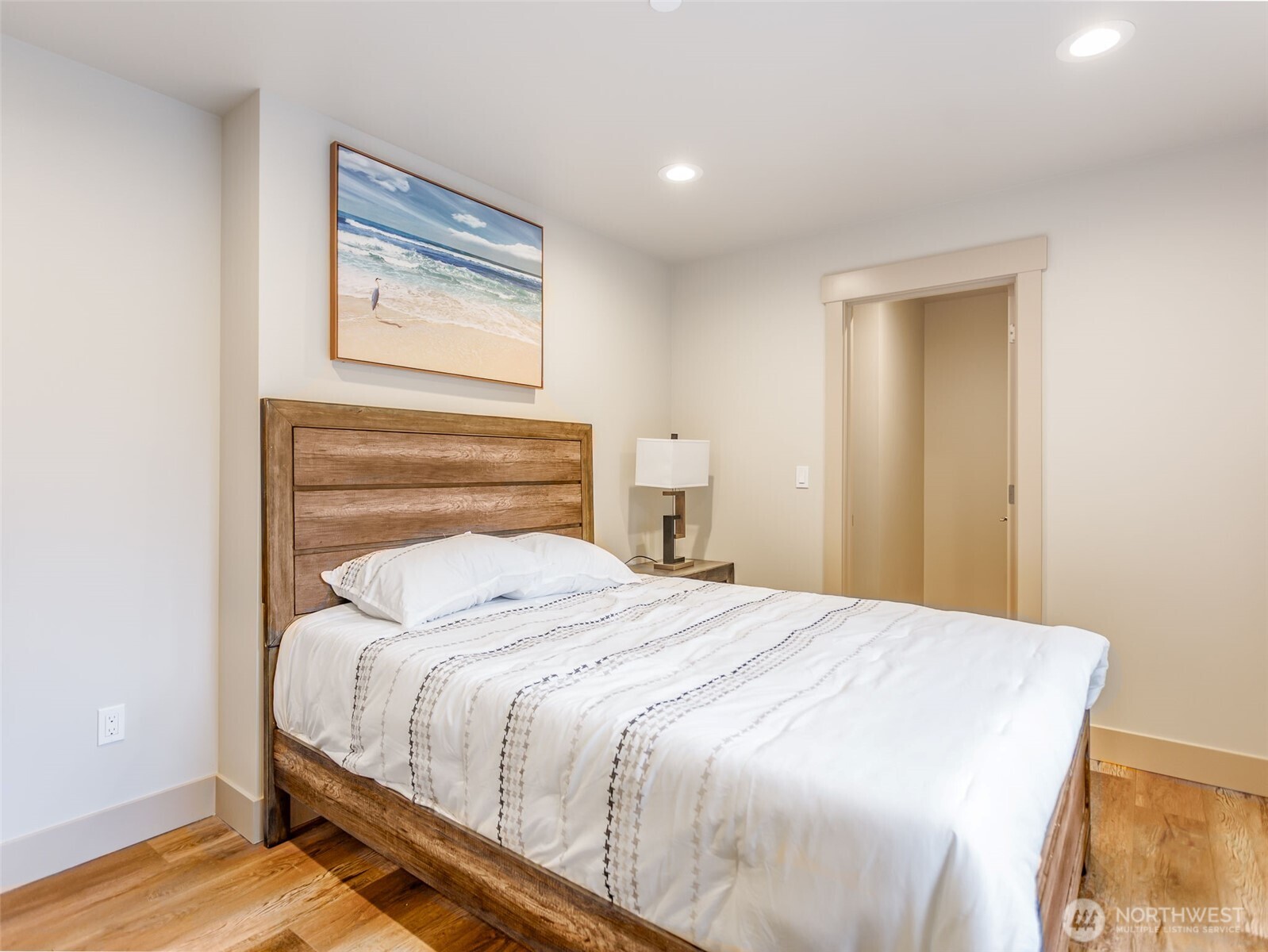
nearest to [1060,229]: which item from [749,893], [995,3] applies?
[995,3]

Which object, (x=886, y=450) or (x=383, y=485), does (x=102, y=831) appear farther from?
(x=886, y=450)

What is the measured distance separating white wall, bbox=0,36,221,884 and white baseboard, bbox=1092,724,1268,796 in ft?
11.2

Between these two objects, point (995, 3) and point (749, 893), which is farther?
point (995, 3)

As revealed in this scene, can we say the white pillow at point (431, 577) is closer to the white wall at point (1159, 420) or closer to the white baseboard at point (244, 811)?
the white baseboard at point (244, 811)

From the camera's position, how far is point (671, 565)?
3656 millimetres

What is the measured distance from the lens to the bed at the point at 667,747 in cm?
105

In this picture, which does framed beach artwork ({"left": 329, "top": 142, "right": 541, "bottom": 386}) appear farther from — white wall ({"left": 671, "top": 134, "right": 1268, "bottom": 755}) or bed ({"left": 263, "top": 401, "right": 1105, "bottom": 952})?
white wall ({"left": 671, "top": 134, "right": 1268, "bottom": 755})

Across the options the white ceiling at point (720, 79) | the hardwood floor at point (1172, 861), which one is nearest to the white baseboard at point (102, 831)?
the white ceiling at point (720, 79)

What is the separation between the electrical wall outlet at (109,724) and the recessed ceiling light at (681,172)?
2.75m

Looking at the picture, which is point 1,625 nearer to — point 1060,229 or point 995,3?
point 995,3

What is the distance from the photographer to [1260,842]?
86.0 inches

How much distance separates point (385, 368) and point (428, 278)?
1.33ft

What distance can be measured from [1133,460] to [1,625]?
3.87m

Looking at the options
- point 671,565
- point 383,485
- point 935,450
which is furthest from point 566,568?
point 935,450
